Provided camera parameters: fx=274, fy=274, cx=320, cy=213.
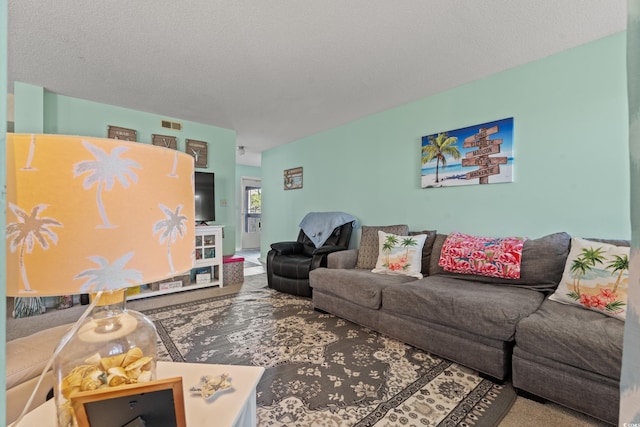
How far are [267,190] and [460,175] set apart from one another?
3.71 meters

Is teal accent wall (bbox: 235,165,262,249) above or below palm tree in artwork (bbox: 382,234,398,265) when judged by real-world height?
above

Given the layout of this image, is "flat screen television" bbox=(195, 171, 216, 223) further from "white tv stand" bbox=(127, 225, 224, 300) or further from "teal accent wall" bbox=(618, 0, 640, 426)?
"teal accent wall" bbox=(618, 0, 640, 426)

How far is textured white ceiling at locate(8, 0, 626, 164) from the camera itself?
1.77 meters

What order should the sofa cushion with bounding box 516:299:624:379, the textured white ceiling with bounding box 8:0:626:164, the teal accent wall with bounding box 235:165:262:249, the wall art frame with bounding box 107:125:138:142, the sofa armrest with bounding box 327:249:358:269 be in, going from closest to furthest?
the sofa cushion with bounding box 516:299:624:379 < the textured white ceiling with bounding box 8:0:626:164 < the sofa armrest with bounding box 327:249:358:269 < the wall art frame with bounding box 107:125:138:142 < the teal accent wall with bounding box 235:165:262:249

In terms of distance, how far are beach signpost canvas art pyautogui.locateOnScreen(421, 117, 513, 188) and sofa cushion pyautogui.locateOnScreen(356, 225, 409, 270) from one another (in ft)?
1.89

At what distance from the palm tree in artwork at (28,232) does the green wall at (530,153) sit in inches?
116

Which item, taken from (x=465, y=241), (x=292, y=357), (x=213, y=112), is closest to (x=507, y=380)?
(x=465, y=241)

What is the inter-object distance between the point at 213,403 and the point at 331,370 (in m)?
1.18

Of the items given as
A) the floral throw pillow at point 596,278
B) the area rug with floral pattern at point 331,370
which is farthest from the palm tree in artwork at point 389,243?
the floral throw pillow at point 596,278

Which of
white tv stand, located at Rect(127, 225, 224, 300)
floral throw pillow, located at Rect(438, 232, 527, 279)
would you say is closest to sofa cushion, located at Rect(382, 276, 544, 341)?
floral throw pillow, located at Rect(438, 232, 527, 279)

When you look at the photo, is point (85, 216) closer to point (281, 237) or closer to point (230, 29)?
point (230, 29)

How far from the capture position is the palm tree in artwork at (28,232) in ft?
1.34

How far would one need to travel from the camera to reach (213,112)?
3.57 metres

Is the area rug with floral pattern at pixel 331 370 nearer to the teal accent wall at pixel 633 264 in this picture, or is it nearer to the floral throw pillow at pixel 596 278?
the floral throw pillow at pixel 596 278
